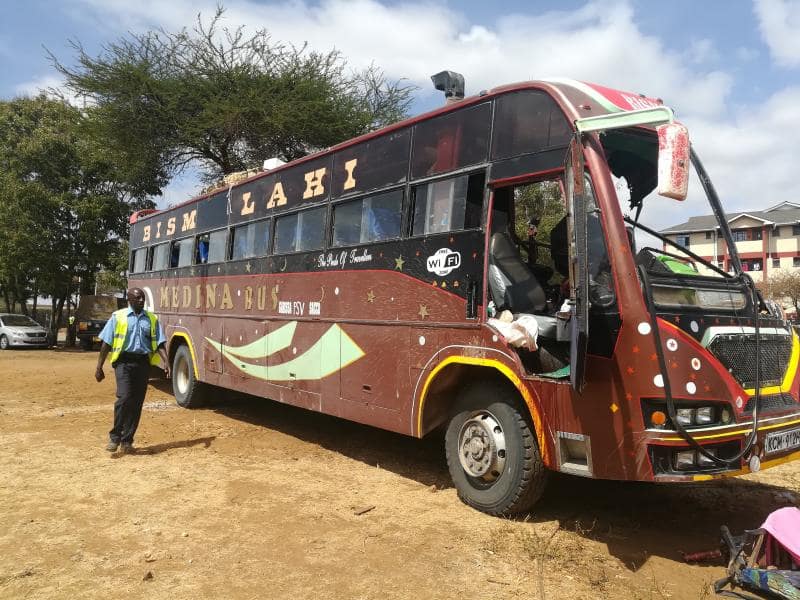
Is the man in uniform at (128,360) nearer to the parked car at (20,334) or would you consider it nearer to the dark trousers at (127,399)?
the dark trousers at (127,399)

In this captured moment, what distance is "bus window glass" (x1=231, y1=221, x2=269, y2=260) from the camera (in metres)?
8.32

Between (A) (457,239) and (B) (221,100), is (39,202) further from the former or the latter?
(A) (457,239)

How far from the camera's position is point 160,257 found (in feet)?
38.8

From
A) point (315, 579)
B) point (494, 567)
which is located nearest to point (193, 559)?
point (315, 579)

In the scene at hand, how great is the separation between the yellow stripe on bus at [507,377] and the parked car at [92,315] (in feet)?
72.9

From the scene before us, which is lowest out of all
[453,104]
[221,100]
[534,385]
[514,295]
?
[534,385]

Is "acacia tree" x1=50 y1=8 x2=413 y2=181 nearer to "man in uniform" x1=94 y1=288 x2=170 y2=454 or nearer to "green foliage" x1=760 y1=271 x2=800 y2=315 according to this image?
"man in uniform" x1=94 y1=288 x2=170 y2=454

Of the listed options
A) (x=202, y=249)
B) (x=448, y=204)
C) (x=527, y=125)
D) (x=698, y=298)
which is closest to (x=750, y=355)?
(x=698, y=298)

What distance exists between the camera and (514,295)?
4.79 metres

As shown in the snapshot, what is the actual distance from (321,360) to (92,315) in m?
21.3

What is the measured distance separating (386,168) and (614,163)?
234 centimetres

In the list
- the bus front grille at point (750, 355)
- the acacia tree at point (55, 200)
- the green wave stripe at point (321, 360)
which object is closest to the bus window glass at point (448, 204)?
the green wave stripe at point (321, 360)

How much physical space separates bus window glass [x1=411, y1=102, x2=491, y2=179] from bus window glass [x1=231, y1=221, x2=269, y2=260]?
318cm

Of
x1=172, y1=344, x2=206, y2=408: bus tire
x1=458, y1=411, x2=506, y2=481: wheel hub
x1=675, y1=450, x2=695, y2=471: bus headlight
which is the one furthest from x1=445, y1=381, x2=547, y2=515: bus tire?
x1=172, y1=344, x2=206, y2=408: bus tire
